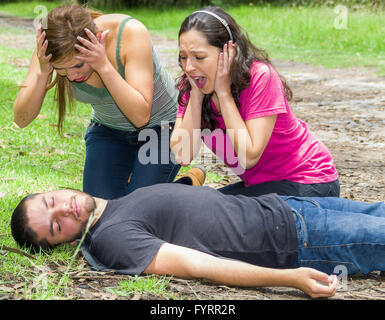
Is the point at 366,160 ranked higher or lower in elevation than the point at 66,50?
lower

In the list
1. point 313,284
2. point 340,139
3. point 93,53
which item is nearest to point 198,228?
point 313,284

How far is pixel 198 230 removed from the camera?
→ 131 inches

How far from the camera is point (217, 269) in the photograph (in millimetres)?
3064

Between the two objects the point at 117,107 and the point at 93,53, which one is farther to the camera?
the point at 117,107

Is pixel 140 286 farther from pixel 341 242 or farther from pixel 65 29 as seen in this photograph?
pixel 65 29

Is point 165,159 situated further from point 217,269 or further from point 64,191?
point 217,269

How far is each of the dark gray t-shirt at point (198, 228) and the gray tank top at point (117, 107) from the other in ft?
3.88

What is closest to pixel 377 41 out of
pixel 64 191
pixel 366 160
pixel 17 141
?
pixel 366 160

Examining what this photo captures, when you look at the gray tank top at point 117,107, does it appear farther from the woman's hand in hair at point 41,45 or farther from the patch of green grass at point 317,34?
the patch of green grass at point 317,34

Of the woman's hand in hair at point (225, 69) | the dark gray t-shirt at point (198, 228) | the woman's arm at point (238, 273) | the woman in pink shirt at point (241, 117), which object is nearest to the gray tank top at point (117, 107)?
the woman in pink shirt at point (241, 117)

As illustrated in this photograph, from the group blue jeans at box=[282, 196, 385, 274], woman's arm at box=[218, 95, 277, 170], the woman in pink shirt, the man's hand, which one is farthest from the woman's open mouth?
the man's hand

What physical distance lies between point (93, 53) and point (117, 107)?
31.0 inches

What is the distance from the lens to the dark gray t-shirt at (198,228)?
327 cm
